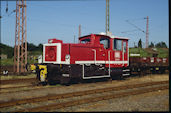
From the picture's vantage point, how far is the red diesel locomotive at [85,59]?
→ 32.8 feet

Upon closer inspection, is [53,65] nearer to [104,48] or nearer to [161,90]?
[104,48]

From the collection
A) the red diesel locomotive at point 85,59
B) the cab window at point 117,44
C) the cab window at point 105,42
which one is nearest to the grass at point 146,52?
the red diesel locomotive at point 85,59

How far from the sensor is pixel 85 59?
430 inches

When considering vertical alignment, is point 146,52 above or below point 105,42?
below

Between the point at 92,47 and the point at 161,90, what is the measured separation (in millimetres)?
4540

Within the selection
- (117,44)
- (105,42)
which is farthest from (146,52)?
(105,42)

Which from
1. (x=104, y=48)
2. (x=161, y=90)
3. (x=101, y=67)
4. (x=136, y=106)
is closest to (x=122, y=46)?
(x=104, y=48)

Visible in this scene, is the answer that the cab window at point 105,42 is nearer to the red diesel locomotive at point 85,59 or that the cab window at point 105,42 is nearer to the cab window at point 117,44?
the red diesel locomotive at point 85,59

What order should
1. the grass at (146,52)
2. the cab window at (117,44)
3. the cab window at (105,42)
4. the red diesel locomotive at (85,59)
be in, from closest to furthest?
1. the red diesel locomotive at (85,59)
2. the cab window at (105,42)
3. the cab window at (117,44)
4. the grass at (146,52)

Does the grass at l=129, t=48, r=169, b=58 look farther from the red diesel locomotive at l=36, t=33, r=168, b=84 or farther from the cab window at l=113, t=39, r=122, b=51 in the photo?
the cab window at l=113, t=39, r=122, b=51

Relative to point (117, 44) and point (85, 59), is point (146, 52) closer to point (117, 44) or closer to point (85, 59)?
point (117, 44)

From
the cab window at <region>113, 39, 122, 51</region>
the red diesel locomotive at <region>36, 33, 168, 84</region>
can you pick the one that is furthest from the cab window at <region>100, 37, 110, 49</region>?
the cab window at <region>113, 39, 122, 51</region>

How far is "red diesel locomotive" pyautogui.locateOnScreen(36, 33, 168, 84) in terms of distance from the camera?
32.8 feet

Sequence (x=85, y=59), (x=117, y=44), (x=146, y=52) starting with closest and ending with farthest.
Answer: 1. (x=85, y=59)
2. (x=117, y=44)
3. (x=146, y=52)
